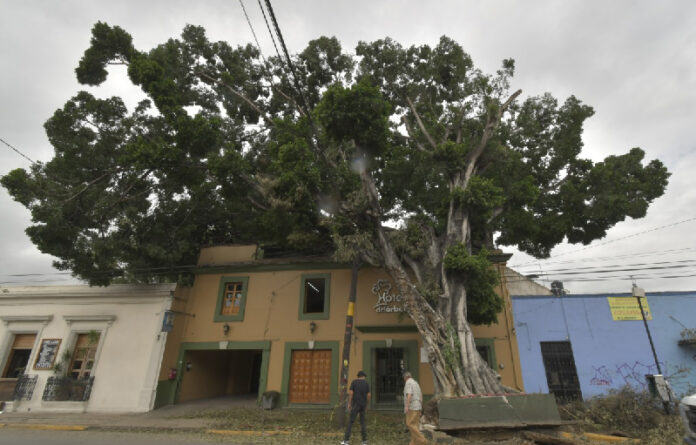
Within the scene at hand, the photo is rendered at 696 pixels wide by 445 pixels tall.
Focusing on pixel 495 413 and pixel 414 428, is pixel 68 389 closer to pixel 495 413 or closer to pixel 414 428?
pixel 414 428

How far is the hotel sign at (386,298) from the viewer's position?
44.9 feet

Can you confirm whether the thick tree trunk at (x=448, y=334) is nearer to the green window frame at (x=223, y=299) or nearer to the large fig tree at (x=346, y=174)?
the large fig tree at (x=346, y=174)

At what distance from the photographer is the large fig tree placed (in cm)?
1081

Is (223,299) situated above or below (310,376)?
above

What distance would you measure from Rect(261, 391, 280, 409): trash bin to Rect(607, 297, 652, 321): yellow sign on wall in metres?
12.7

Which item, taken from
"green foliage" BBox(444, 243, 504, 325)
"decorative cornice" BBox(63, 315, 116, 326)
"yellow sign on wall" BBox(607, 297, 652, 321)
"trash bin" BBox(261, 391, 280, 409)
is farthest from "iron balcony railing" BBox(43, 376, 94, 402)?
"yellow sign on wall" BBox(607, 297, 652, 321)

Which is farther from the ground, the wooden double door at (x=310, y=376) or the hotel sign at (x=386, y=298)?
the hotel sign at (x=386, y=298)

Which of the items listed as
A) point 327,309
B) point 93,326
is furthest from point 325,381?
point 93,326

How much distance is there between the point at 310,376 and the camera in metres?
13.9

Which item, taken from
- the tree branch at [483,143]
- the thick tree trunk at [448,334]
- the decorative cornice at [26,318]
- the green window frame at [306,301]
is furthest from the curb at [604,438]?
the decorative cornice at [26,318]

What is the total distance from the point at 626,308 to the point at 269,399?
1336 cm

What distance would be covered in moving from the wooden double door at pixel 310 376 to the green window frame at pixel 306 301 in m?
1.34

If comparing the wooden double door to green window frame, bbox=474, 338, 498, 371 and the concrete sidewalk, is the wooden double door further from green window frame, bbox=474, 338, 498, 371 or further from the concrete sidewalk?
green window frame, bbox=474, 338, 498, 371

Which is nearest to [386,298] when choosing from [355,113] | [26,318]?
[355,113]
